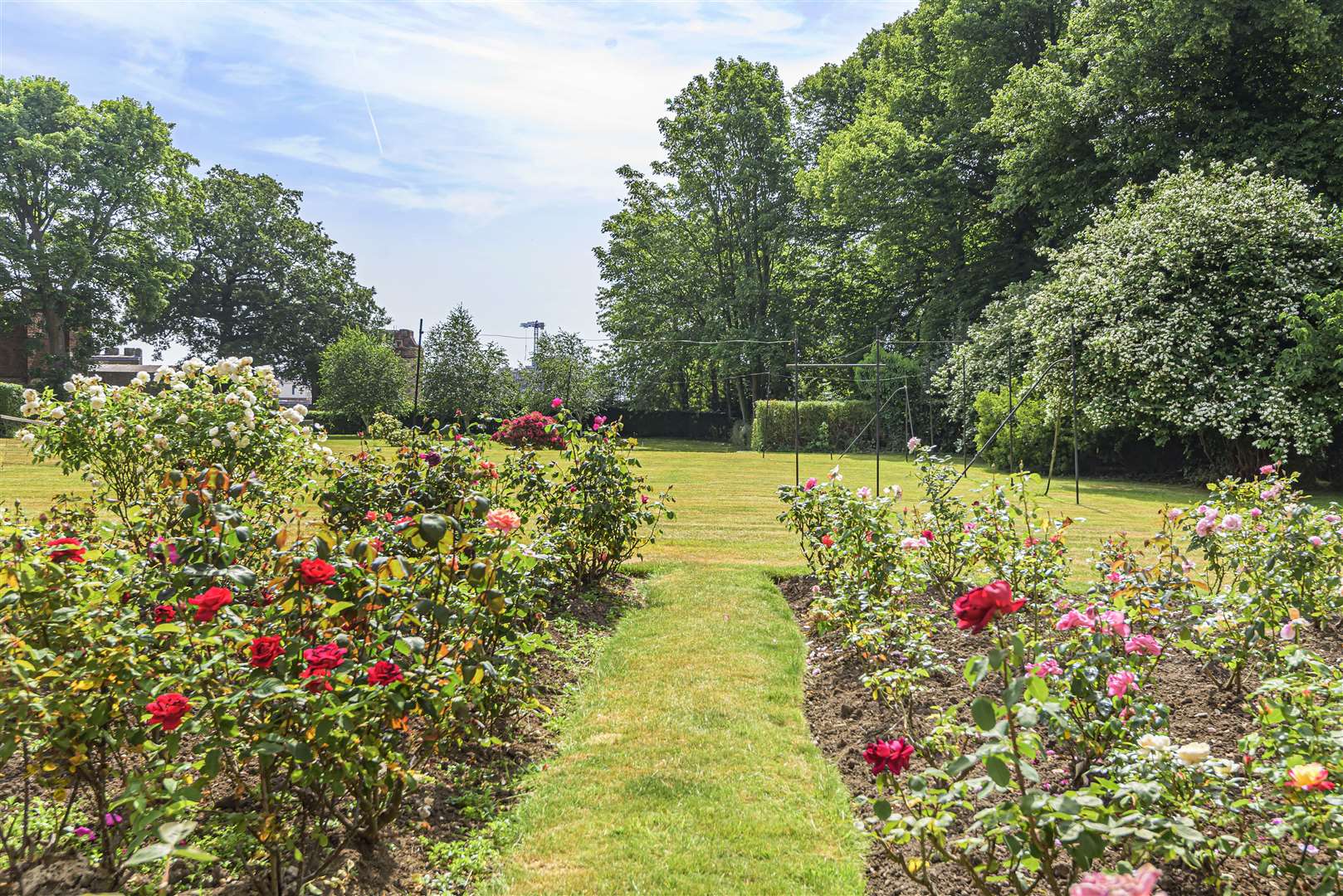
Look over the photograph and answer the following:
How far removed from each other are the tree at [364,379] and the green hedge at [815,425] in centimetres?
1226

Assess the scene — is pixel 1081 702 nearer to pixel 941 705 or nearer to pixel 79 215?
pixel 941 705

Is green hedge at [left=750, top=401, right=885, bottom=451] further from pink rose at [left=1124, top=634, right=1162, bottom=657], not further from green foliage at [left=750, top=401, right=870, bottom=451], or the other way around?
pink rose at [left=1124, top=634, right=1162, bottom=657]

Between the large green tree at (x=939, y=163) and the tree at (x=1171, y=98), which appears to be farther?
the large green tree at (x=939, y=163)

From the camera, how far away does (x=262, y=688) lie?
5.37ft

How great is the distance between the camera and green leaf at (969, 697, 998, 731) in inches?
51.3

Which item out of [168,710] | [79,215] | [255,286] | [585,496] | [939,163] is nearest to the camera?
[168,710]

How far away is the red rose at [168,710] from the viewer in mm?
1595

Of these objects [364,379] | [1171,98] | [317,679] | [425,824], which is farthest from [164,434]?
[364,379]

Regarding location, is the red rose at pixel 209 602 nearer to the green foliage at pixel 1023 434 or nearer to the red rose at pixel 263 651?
the red rose at pixel 263 651

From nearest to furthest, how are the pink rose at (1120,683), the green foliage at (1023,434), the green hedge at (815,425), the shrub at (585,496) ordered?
1. the pink rose at (1120,683)
2. the shrub at (585,496)
3. the green foliage at (1023,434)
4. the green hedge at (815,425)

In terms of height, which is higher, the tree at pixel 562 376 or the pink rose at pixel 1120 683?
the tree at pixel 562 376

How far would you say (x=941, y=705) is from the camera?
302 centimetres

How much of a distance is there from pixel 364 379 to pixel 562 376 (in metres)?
6.89

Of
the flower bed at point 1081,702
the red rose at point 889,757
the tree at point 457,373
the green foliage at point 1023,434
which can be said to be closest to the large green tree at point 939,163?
the green foliage at point 1023,434
